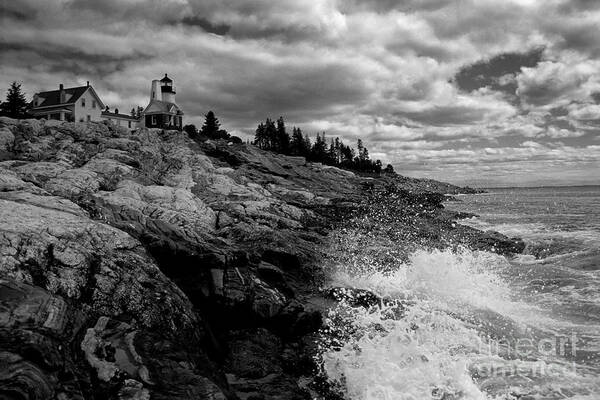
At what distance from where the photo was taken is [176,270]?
441 inches

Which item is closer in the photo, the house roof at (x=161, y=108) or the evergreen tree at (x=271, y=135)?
the house roof at (x=161, y=108)

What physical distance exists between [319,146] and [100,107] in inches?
2485

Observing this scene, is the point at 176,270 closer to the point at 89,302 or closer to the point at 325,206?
the point at 89,302

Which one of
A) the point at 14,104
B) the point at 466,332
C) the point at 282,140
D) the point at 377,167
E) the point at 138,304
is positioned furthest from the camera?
the point at 377,167

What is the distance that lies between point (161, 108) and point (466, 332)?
2439 inches

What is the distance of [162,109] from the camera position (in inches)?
2525

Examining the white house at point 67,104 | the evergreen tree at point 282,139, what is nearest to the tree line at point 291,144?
the evergreen tree at point 282,139

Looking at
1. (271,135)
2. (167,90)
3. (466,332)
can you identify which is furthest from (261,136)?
(466,332)

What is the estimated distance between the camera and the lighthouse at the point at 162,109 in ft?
209

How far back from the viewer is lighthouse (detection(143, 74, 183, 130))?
63.8m

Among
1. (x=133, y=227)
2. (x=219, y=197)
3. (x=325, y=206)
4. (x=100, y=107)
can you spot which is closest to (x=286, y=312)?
(x=133, y=227)

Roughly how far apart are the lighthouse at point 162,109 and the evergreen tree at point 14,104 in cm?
1696

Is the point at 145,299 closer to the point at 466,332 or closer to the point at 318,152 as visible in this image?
the point at 466,332

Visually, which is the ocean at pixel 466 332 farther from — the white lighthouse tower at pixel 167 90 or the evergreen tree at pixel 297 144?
the evergreen tree at pixel 297 144
